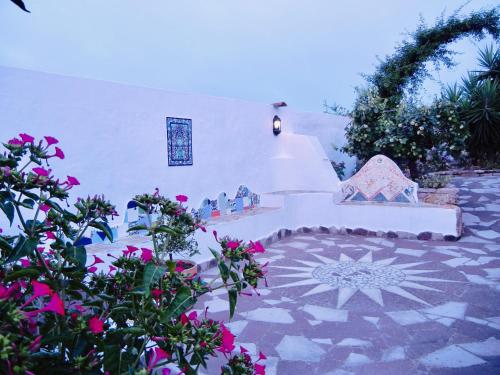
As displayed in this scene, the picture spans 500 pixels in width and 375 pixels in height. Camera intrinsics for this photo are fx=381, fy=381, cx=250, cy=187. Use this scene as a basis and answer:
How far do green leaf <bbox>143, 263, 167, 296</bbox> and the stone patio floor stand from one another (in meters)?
1.90

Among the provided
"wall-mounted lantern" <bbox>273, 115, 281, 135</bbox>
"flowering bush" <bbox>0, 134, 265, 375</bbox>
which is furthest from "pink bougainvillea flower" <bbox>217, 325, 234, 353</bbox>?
"wall-mounted lantern" <bbox>273, 115, 281, 135</bbox>

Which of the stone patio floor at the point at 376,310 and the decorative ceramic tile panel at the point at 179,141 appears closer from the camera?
the stone patio floor at the point at 376,310

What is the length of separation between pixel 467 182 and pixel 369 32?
5539 mm

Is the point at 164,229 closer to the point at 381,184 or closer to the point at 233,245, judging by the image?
the point at 233,245

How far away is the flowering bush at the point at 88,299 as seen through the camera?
38.9 inches

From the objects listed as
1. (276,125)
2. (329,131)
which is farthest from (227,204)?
(329,131)

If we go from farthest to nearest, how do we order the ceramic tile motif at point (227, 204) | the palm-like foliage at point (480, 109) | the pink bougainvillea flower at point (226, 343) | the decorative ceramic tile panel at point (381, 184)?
the palm-like foliage at point (480, 109), the decorative ceramic tile panel at point (381, 184), the ceramic tile motif at point (227, 204), the pink bougainvillea flower at point (226, 343)

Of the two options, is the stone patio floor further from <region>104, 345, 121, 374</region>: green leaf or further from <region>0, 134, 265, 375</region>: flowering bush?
<region>104, 345, 121, 374</region>: green leaf

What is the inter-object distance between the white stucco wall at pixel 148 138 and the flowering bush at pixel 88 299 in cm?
284

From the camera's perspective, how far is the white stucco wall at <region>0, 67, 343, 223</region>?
3.77 meters

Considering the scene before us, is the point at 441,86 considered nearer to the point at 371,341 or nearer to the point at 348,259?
the point at 348,259

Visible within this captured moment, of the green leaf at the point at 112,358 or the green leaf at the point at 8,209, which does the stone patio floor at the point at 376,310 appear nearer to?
the green leaf at the point at 112,358

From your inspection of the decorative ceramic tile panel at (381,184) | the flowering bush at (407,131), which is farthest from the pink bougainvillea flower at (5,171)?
the flowering bush at (407,131)

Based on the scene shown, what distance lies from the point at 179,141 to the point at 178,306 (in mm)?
4457
